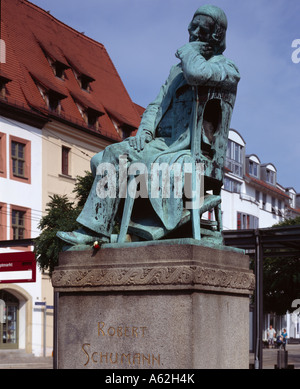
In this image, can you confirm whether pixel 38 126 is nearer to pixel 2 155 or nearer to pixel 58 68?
pixel 2 155

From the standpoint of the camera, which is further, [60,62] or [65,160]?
[60,62]

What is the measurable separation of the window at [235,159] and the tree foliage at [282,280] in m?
26.7

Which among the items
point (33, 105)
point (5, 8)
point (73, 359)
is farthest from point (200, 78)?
point (5, 8)

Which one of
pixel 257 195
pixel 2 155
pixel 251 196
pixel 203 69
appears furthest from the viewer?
pixel 257 195

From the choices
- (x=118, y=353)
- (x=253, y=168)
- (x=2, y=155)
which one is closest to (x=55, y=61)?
(x=2, y=155)

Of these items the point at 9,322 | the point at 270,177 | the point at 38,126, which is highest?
the point at 270,177

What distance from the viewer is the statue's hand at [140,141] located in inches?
301

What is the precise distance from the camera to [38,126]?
37.7m

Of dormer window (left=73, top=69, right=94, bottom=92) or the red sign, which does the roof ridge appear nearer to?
dormer window (left=73, top=69, right=94, bottom=92)

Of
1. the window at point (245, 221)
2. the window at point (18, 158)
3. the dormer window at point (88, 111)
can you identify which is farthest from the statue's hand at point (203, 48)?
the window at point (245, 221)

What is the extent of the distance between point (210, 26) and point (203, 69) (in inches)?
22.1

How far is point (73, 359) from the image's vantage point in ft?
24.0

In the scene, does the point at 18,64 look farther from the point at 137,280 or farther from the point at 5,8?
the point at 137,280

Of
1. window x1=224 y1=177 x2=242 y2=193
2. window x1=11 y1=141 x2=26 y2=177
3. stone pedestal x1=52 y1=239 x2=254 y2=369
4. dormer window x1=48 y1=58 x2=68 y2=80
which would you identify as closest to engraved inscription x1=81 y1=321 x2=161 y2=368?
stone pedestal x1=52 y1=239 x2=254 y2=369
